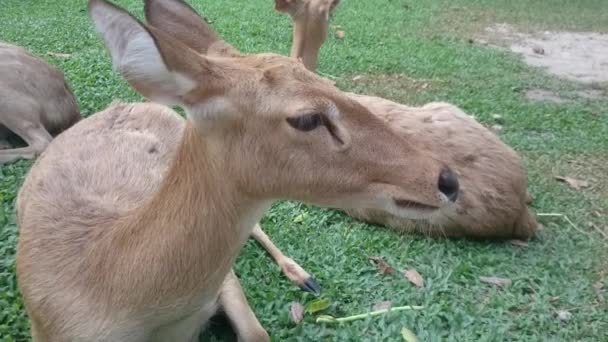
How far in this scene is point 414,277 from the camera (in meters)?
3.50

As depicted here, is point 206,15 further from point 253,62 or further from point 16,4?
point 253,62

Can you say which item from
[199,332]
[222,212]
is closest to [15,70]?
[199,332]

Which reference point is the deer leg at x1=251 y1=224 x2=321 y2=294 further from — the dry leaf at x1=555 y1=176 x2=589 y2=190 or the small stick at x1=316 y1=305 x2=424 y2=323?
the dry leaf at x1=555 y1=176 x2=589 y2=190

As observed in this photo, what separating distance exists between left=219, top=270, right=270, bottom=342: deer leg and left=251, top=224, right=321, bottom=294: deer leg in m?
0.48

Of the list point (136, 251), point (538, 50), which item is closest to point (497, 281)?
point (136, 251)

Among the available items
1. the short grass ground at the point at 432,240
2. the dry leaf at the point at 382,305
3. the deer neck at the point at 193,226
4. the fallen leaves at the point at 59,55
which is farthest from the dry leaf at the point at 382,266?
the fallen leaves at the point at 59,55

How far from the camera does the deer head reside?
209cm

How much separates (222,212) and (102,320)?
64 cm

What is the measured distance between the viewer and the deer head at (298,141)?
2.09m

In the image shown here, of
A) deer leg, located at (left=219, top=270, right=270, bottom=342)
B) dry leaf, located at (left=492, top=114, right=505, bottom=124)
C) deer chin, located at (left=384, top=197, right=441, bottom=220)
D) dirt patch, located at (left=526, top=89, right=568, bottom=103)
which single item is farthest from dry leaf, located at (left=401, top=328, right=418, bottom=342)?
dirt patch, located at (left=526, top=89, right=568, bottom=103)

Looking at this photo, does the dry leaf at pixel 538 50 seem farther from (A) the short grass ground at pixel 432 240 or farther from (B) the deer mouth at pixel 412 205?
(B) the deer mouth at pixel 412 205

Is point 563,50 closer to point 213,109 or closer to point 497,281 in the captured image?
point 497,281

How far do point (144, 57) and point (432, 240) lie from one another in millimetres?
2593

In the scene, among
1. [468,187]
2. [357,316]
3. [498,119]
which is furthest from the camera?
[498,119]
